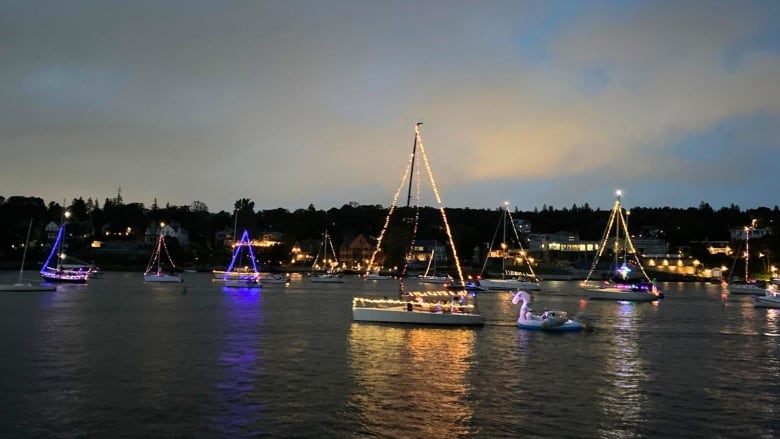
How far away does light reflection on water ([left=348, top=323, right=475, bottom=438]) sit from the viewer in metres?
17.8

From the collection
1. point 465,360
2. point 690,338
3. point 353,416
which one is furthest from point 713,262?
point 353,416

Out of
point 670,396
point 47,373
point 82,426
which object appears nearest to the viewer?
point 82,426

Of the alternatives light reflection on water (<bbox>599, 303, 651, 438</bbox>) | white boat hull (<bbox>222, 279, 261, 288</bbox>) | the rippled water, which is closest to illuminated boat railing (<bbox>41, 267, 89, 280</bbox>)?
white boat hull (<bbox>222, 279, 261, 288</bbox>)

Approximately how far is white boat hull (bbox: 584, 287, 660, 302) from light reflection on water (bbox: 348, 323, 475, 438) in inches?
1765

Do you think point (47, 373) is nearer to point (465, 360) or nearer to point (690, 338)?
point (465, 360)

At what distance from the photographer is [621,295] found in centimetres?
7819

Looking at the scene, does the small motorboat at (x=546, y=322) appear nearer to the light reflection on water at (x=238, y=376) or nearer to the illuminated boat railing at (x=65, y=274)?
the light reflection on water at (x=238, y=376)

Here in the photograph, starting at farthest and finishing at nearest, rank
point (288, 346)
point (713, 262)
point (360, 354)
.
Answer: point (713, 262) < point (288, 346) < point (360, 354)

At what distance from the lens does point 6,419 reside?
1762 centimetres

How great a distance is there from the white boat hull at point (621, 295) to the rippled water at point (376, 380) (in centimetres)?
3248

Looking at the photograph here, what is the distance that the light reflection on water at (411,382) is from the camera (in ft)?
58.3

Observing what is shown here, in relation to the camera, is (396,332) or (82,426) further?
(396,332)

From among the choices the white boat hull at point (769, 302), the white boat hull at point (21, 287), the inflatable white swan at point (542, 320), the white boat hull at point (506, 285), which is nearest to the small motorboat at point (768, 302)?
the white boat hull at point (769, 302)

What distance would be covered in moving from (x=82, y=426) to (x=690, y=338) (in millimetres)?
33452
